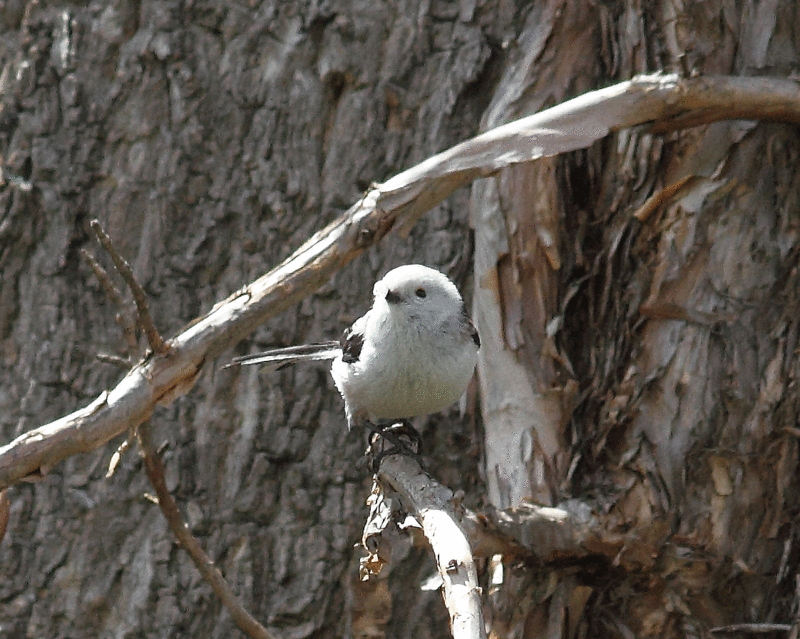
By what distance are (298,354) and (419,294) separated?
0.51 metres

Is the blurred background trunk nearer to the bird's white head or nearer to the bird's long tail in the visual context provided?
the bird's long tail

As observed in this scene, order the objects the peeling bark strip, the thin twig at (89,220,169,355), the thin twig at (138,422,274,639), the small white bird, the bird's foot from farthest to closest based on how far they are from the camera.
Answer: the bird's foot
the small white bird
the thin twig at (138,422,274,639)
the peeling bark strip
the thin twig at (89,220,169,355)

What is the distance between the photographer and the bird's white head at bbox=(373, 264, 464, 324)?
311 cm

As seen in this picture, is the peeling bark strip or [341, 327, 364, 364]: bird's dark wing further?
[341, 327, 364, 364]: bird's dark wing

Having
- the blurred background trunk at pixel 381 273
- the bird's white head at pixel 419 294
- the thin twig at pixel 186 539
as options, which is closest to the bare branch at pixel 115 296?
the thin twig at pixel 186 539

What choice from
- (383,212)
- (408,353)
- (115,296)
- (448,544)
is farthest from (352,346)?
(448,544)

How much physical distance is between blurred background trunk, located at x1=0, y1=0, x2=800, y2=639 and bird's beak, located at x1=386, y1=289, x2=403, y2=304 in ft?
1.57

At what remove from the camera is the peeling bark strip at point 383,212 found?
227 centimetres

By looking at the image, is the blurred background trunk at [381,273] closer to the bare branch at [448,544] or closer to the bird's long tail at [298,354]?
the bird's long tail at [298,354]

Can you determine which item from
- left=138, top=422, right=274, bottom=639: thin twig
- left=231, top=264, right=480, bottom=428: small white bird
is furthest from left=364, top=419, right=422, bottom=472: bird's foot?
left=138, top=422, right=274, bottom=639: thin twig

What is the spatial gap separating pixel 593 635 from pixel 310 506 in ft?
3.42

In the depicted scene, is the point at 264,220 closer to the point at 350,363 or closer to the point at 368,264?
the point at 368,264

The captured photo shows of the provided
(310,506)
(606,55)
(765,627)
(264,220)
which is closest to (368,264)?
(264,220)

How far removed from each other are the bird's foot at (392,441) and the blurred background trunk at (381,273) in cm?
11
